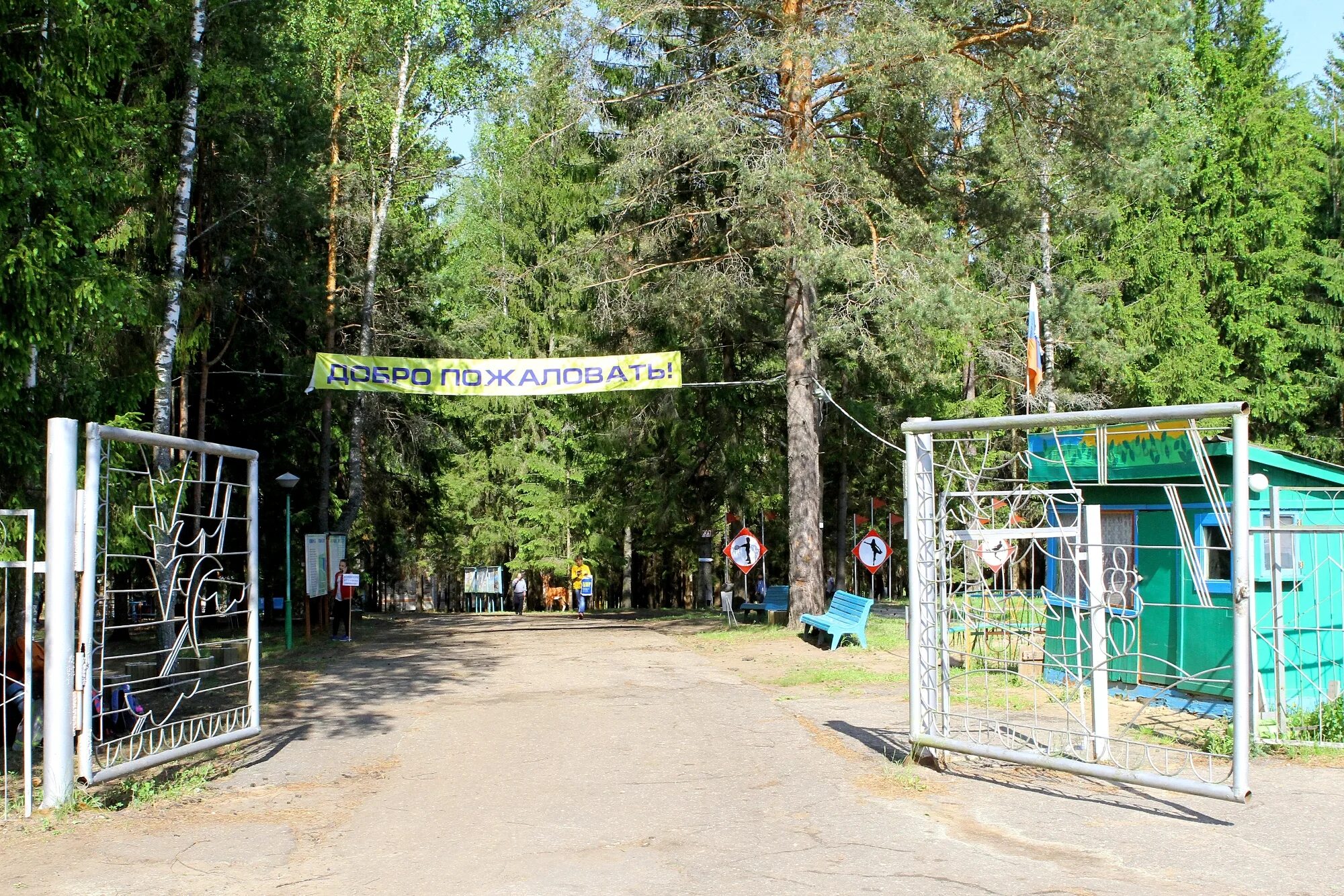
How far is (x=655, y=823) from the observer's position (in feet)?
24.0

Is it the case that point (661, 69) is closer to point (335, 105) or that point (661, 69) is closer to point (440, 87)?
point (440, 87)

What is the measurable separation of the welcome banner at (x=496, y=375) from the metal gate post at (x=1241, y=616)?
46.4 ft

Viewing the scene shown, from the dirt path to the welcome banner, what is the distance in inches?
383

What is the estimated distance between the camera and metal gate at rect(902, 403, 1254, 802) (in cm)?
747

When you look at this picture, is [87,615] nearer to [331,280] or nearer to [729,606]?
[729,606]

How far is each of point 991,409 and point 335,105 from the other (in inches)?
735

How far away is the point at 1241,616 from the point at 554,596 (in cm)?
3641

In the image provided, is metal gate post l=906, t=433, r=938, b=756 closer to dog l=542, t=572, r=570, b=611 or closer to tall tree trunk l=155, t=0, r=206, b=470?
tall tree trunk l=155, t=0, r=206, b=470

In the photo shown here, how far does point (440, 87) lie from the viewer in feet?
83.1

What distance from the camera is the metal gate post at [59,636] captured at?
7.50 metres

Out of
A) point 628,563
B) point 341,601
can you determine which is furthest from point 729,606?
point 628,563

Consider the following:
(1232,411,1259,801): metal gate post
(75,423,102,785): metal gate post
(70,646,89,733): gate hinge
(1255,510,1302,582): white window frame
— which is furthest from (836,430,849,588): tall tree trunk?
(70,646,89,733): gate hinge

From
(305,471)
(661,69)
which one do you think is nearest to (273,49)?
(661,69)

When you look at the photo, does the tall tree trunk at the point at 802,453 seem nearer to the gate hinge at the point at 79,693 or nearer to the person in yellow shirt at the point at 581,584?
the person in yellow shirt at the point at 581,584
